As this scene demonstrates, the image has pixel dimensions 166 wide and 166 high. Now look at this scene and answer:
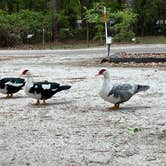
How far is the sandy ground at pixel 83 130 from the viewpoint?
22.2ft

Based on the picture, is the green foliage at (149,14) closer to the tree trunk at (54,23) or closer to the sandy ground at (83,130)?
the tree trunk at (54,23)

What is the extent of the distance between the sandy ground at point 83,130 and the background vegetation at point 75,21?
26225 millimetres

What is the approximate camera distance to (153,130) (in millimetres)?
8305

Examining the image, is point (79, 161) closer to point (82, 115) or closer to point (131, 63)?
point (82, 115)

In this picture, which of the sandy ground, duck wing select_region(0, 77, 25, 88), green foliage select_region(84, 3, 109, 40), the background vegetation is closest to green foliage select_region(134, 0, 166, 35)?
the background vegetation

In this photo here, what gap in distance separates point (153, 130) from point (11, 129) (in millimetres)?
2122

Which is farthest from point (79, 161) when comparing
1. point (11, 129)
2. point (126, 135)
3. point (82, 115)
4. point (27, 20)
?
point (27, 20)

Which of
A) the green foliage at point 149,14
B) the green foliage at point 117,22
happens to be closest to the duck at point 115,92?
the green foliage at point 117,22

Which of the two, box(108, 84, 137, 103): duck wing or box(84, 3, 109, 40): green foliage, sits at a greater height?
box(108, 84, 137, 103): duck wing

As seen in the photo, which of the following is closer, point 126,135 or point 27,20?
point 126,135

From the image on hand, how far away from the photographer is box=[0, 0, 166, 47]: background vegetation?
40.5 meters

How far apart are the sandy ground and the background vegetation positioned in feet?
86.0

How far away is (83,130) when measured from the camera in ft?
27.9

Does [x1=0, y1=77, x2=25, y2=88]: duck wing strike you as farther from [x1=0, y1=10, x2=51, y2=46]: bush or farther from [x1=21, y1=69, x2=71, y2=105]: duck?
[x1=0, y1=10, x2=51, y2=46]: bush
